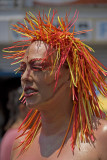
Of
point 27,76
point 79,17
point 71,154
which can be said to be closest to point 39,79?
point 27,76

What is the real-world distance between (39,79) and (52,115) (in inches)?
9.1

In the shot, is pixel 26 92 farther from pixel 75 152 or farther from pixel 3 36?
pixel 3 36

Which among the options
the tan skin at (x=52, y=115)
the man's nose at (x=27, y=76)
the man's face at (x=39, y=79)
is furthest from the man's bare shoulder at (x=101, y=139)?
the man's nose at (x=27, y=76)

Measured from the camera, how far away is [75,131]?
1.98m

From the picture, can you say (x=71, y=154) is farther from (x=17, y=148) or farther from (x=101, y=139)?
(x=17, y=148)

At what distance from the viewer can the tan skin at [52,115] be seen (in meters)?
1.89

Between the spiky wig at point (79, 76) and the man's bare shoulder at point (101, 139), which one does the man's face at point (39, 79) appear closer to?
the spiky wig at point (79, 76)

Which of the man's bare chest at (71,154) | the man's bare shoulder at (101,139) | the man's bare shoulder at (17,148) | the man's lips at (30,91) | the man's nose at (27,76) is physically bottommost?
the man's bare shoulder at (17,148)

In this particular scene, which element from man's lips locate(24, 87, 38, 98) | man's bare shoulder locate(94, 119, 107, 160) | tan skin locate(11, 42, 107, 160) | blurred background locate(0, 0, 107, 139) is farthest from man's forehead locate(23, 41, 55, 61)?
blurred background locate(0, 0, 107, 139)

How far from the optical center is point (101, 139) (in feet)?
6.21

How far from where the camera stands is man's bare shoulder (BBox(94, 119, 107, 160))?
1.86 metres

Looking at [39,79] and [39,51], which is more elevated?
[39,51]

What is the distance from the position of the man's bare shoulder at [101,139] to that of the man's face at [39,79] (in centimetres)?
30

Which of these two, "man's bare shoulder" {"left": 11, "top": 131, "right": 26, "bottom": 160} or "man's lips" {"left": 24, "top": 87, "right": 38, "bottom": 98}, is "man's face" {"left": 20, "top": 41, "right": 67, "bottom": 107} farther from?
"man's bare shoulder" {"left": 11, "top": 131, "right": 26, "bottom": 160}
